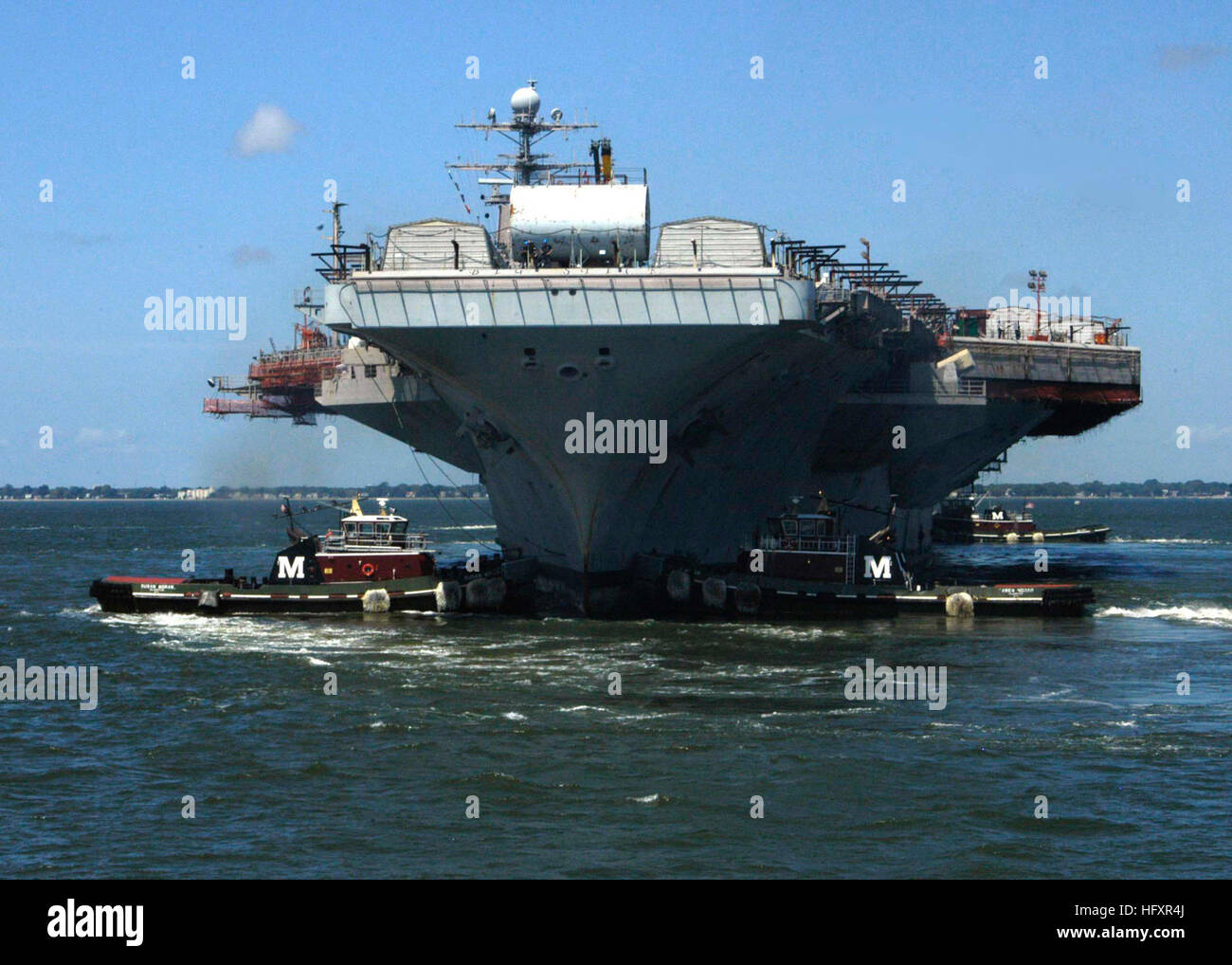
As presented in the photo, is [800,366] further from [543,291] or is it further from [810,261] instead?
[543,291]

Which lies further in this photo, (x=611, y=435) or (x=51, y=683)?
(x=611, y=435)

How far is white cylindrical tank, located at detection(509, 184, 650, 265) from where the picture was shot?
32719mm

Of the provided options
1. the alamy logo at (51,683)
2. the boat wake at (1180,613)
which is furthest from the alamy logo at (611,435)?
the boat wake at (1180,613)

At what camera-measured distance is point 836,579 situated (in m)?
35.3

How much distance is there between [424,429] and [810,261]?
44.9 ft

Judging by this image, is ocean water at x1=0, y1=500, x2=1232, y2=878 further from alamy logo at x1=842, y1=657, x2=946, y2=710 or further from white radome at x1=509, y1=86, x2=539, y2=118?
white radome at x1=509, y1=86, x2=539, y2=118

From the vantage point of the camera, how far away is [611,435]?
102 feet

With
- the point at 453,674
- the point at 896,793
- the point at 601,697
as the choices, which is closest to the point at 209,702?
the point at 453,674
